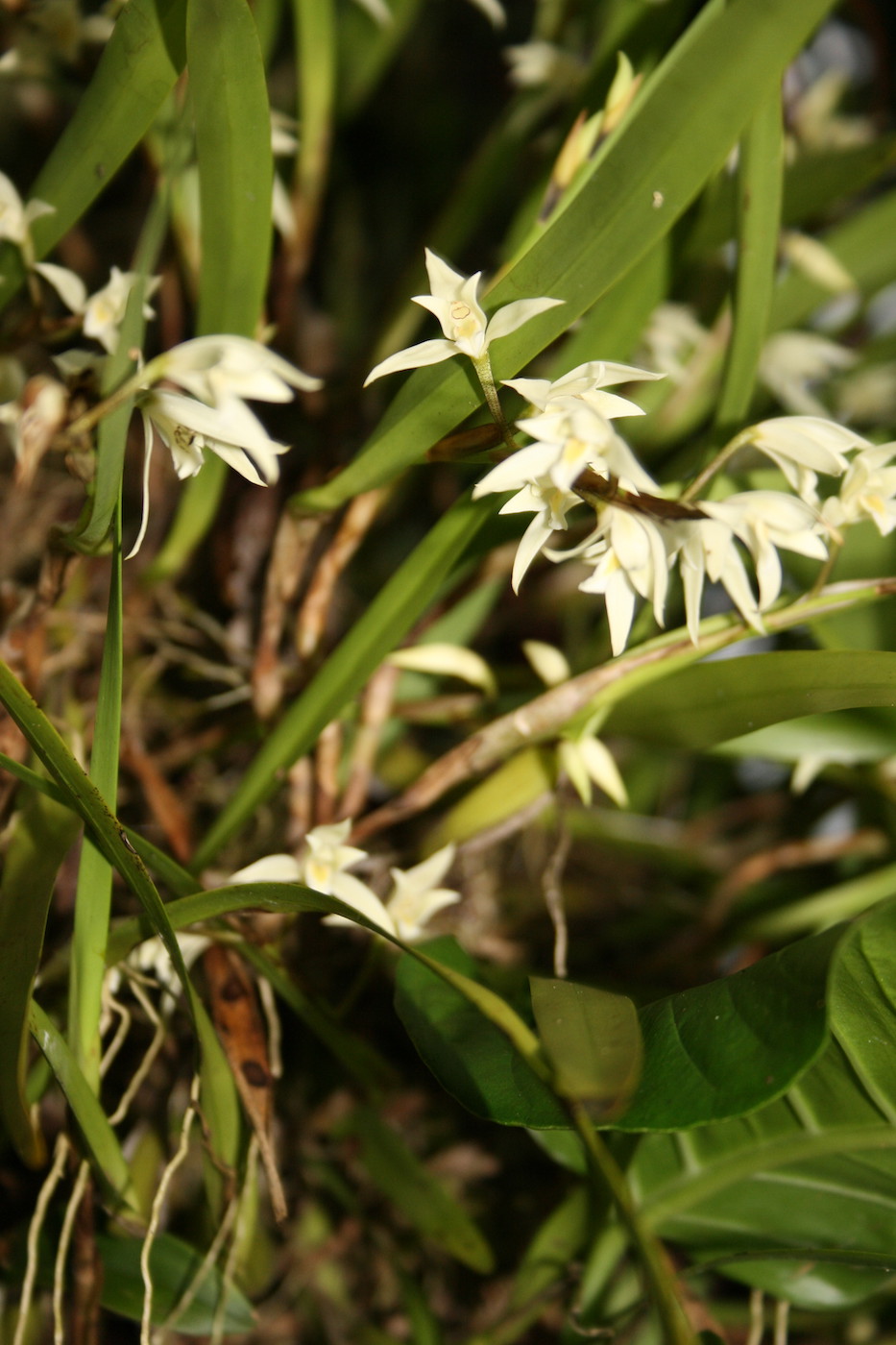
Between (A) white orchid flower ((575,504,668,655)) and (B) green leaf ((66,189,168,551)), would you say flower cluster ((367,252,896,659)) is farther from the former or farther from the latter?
(B) green leaf ((66,189,168,551))

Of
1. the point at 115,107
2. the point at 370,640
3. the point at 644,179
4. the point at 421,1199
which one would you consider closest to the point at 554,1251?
the point at 421,1199

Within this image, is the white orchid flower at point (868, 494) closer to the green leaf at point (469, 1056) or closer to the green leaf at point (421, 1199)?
the green leaf at point (469, 1056)

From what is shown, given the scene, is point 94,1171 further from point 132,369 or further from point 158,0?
point 158,0

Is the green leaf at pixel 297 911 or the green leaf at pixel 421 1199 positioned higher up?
the green leaf at pixel 297 911

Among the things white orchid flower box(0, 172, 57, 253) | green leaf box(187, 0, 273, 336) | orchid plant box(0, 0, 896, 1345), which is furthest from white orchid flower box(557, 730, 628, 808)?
white orchid flower box(0, 172, 57, 253)

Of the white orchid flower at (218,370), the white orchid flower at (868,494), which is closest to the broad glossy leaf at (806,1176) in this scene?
the white orchid flower at (868,494)

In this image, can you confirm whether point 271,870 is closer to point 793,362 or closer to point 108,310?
point 108,310
